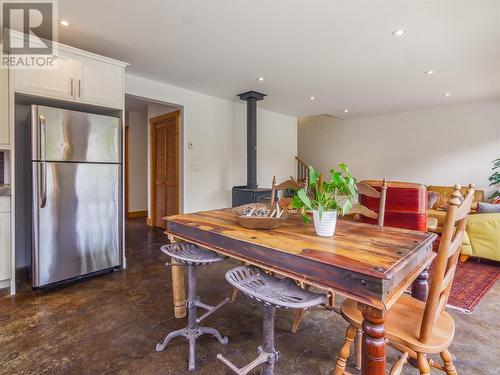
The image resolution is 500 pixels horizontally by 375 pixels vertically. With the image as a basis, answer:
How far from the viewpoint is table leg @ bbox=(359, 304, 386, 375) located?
0.96 meters

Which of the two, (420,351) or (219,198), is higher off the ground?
(219,198)

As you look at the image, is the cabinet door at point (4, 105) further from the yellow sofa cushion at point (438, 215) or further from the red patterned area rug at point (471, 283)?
the yellow sofa cushion at point (438, 215)

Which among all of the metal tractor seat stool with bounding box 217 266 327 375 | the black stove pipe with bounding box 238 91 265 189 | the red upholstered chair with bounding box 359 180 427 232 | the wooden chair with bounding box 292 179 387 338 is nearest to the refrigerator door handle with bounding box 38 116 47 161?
the metal tractor seat stool with bounding box 217 266 327 375

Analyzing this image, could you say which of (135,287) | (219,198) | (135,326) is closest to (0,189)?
(135,287)

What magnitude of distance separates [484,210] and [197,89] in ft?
15.2

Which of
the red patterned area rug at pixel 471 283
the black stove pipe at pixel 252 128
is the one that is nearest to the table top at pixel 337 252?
the red patterned area rug at pixel 471 283

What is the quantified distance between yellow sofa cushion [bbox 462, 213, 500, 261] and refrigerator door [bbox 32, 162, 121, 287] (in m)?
4.31

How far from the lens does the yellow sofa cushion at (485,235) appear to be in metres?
3.17

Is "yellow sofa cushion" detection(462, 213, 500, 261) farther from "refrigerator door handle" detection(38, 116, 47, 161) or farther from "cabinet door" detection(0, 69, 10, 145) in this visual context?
"cabinet door" detection(0, 69, 10, 145)

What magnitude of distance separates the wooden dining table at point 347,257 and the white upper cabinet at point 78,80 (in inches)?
75.9

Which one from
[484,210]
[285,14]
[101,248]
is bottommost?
[101,248]

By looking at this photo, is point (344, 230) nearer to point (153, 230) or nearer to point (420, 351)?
point (420, 351)

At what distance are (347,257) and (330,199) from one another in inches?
15.8

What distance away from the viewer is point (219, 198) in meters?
4.97
